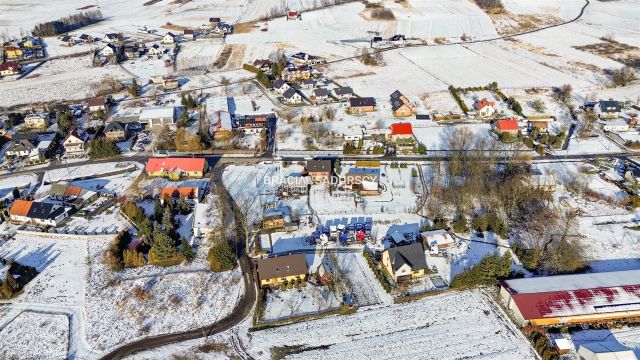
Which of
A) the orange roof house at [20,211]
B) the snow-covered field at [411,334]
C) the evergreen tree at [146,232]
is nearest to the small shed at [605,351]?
the snow-covered field at [411,334]

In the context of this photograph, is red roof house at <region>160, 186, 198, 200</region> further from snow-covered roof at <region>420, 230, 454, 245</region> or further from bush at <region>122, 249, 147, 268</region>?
snow-covered roof at <region>420, 230, 454, 245</region>

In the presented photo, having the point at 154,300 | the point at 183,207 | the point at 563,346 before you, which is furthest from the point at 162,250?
the point at 563,346

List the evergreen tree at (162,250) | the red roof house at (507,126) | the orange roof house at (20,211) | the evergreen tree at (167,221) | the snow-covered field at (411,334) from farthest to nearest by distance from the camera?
the red roof house at (507,126)
the orange roof house at (20,211)
the evergreen tree at (167,221)
the evergreen tree at (162,250)
the snow-covered field at (411,334)

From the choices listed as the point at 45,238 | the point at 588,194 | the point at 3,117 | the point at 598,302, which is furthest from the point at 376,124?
the point at 3,117

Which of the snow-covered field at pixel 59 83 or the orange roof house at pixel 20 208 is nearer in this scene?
the orange roof house at pixel 20 208

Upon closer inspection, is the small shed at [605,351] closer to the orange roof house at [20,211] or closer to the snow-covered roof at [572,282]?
the snow-covered roof at [572,282]

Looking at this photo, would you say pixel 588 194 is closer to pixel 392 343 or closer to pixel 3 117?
pixel 392 343

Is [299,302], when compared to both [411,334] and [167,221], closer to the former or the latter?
[411,334]
